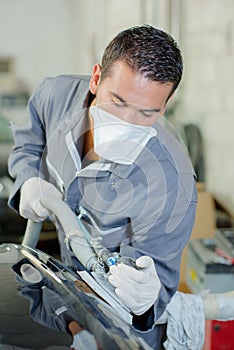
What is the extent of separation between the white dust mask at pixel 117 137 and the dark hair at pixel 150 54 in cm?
10

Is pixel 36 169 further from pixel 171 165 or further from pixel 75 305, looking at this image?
pixel 75 305

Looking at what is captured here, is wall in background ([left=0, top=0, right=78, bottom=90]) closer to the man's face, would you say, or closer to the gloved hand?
the gloved hand

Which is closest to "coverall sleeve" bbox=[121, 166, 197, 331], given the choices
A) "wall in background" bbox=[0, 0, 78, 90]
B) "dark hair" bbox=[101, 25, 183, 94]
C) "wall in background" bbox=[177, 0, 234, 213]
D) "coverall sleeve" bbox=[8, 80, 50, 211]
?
"dark hair" bbox=[101, 25, 183, 94]

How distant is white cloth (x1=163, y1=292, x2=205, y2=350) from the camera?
134 centimetres

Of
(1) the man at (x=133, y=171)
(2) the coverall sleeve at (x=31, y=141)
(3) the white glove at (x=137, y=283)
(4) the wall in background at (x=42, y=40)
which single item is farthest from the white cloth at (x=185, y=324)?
(4) the wall in background at (x=42, y=40)

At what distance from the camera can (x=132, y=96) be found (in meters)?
1.11

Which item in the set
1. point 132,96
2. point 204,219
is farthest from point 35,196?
point 204,219

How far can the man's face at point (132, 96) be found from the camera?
1.10 metres

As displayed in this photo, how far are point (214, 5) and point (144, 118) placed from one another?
7.25 ft

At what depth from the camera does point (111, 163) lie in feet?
4.04

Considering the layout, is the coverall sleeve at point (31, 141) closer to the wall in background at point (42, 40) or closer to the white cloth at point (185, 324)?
the white cloth at point (185, 324)

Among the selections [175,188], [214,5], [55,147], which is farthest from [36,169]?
[214,5]

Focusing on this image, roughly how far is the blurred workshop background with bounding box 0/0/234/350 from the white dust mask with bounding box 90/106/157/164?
70 centimetres

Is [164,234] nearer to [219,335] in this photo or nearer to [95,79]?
[95,79]
